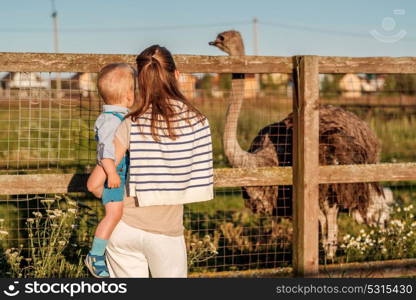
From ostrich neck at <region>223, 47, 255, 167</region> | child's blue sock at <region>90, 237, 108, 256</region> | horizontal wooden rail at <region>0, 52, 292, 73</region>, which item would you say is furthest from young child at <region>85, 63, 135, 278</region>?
ostrich neck at <region>223, 47, 255, 167</region>

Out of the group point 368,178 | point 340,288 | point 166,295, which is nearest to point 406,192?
point 368,178

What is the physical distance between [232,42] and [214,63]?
3.50 ft

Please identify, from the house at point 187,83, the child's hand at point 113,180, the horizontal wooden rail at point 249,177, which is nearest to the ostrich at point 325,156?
the house at point 187,83

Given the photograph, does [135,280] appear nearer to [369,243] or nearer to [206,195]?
[206,195]

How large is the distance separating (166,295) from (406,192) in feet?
20.9

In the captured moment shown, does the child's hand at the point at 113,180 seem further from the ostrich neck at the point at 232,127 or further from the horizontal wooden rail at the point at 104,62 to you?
the ostrich neck at the point at 232,127

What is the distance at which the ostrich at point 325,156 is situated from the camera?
18.6ft

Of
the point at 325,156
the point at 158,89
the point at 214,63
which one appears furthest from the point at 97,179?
the point at 325,156

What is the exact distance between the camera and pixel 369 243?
5.91 m

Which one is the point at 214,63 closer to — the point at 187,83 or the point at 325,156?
the point at 187,83

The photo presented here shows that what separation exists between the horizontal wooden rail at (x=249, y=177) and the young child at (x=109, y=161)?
1.22 m

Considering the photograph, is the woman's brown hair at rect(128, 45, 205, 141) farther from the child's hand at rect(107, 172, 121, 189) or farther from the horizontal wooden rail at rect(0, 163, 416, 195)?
the horizontal wooden rail at rect(0, 163, 416, 195)

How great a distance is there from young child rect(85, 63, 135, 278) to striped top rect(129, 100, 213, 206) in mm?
108

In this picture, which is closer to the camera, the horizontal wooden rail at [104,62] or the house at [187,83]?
the horizontal wooden rail at [104,62]
